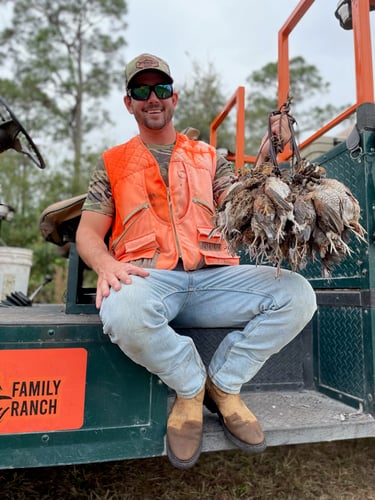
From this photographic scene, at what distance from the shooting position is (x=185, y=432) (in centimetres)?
148

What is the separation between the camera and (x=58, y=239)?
234 cm

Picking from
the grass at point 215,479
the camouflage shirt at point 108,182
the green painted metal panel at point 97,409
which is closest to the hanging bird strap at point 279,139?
the camouflage shirt at point 108,182

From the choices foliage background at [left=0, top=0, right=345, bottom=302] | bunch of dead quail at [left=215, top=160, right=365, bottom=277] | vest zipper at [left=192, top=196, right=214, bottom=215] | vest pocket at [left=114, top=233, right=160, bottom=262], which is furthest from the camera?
foliage background at [left=0, top=0, right=345, bottom=302]

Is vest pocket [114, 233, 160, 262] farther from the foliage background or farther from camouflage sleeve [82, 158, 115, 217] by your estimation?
the foliage background

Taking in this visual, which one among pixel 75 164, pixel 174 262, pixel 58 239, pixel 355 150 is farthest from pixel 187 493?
pixel 75 164

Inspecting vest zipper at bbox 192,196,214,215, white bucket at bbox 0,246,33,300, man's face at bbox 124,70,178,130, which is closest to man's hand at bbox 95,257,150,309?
vest zipper at bbox 192,196,214,215

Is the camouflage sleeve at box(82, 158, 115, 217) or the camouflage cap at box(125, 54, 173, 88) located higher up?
the camouflage cap at box(125, 54, 173, 88)

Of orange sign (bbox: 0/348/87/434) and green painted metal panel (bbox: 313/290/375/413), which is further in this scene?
green painted metal panel (bbox: 313/290/375/413)

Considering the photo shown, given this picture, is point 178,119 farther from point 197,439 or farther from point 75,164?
point 197,439

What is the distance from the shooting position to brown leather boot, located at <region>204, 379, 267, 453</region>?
4.98 ft

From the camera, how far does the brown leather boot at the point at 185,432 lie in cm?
145

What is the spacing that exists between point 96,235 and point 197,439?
0.89 meters

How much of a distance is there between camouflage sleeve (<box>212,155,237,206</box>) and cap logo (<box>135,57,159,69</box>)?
1.69ft

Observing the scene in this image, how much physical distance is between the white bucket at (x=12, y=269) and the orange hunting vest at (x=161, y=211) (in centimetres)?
167
